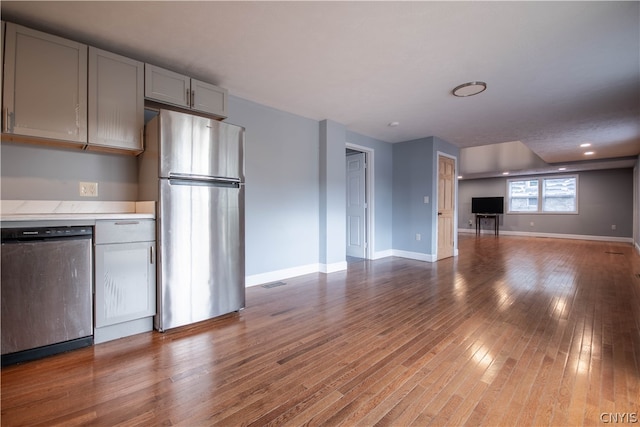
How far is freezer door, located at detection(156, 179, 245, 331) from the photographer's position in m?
2.26

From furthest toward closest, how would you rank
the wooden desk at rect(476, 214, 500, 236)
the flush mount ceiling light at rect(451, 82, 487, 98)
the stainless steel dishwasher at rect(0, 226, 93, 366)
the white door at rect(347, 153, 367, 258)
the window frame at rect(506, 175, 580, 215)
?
the wooden desk at rect(476, 214, 500, 236), the window frame at rect(506, 175, 580, 215), the white door at rect(347, 153, 367, 258), the flush mount ceiling light at rect(451, 82, 487, 98), the stainless steel dishwasher at rect(0, 226, 93, 366)

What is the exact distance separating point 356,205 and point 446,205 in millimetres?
1855

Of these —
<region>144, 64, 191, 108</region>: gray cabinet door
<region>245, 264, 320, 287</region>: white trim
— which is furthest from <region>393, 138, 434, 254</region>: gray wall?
<region>144, 64, 191, 108</region>: gray cabinet door

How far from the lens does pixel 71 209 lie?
7.54 feet

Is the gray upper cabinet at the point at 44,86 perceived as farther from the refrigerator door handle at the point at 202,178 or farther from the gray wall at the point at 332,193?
the gray wall at the point at 332,193

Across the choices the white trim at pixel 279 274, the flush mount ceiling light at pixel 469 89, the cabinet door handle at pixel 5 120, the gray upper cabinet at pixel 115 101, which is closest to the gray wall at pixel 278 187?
the white trim at pixel 279 274

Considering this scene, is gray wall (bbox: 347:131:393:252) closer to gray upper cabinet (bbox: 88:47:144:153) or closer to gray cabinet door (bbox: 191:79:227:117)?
gray cabinet door (bbox: 191:79:227:117)

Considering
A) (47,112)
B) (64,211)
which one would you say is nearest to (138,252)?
(64,211)

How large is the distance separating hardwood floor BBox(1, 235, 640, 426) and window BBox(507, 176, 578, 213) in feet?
24.9

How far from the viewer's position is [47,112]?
2020 mm

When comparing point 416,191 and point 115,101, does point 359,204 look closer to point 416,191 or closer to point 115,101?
point 416,191

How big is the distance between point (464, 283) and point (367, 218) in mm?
2151

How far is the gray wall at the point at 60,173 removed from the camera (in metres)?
2.11

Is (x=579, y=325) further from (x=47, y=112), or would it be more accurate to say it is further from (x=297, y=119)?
(x=47, y=112)
